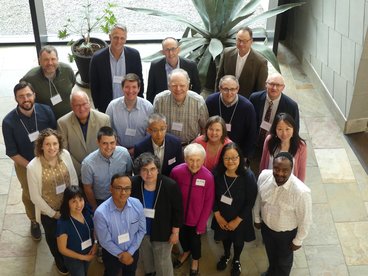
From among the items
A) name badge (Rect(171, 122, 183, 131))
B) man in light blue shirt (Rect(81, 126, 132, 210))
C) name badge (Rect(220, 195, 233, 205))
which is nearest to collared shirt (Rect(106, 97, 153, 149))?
name badge (Rect(171, 122, 183, 131))

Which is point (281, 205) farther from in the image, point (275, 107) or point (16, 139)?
point (16, 139)

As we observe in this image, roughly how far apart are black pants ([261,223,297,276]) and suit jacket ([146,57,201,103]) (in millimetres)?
1644

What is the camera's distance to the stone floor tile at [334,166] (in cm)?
518

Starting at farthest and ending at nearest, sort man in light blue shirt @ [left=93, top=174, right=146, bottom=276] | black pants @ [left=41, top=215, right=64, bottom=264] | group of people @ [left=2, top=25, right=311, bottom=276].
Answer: black pants @ [left=41, top=215, right=64, bottom=264] → group of people @ [left=2, top=25, right=311, bottom=276] → man in light blue shirt @ [left=93, top=174, right=146, bottom=276]

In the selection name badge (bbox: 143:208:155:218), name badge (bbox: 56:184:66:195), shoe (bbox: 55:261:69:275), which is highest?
name badge (bbox: 56:184:66:195)

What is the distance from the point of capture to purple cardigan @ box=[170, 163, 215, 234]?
11.9 ft

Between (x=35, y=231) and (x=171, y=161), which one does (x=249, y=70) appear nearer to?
(x=171, y=161)

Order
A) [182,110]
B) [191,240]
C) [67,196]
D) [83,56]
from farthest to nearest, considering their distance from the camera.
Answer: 1. [83,56]
2. [182,110]
3. [191,240]
4. [67,196]

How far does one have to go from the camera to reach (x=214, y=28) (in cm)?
594

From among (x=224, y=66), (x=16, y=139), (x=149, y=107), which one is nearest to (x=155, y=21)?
(x=224, y=66)

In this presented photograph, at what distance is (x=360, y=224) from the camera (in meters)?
4.65

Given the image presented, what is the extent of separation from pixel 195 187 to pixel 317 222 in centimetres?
159

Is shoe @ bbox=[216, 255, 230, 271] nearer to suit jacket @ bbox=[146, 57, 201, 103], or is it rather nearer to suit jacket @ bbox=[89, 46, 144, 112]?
suit jacket @ bbox=[146, 57, 201, 103]

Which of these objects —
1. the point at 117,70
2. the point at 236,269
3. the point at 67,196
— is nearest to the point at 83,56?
the point at 117,70
